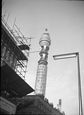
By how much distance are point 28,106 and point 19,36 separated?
1799 cm

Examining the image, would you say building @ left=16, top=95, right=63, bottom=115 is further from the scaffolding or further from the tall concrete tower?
the tall concrete tower

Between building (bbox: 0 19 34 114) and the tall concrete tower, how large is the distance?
177 ft

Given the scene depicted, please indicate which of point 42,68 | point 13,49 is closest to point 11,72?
point 13,49

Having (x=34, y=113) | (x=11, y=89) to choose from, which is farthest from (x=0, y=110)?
(x=34, y=113)

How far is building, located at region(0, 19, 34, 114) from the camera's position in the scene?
2601 centimetres

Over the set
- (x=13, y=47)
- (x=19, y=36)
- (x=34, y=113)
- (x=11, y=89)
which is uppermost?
(x=19, y=36)

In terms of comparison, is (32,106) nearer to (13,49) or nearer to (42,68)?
(13,49)

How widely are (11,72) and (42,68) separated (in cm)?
7187

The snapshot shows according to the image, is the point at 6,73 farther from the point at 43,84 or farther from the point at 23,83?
the point at 43,84

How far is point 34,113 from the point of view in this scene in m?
38.0

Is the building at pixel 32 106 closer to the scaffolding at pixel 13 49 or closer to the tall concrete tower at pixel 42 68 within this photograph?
the scaffolding at pixel 13 49

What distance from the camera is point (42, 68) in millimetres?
97750

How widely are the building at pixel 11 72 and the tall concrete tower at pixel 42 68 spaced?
5393 cm

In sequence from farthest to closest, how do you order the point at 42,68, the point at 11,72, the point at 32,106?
1. the point at 42,68
2. the point at 32,106
3. the point at 11,72
